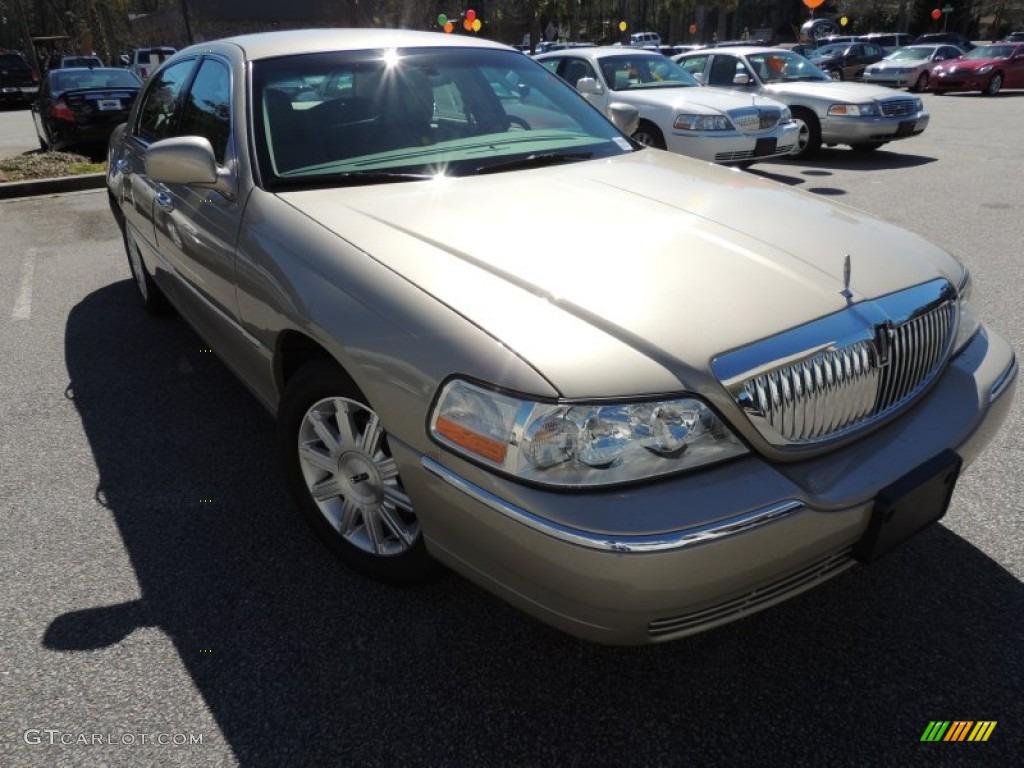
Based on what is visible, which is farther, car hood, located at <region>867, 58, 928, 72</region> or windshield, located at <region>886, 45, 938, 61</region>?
windshield, located at <region>886, 45, 938, 61</region>

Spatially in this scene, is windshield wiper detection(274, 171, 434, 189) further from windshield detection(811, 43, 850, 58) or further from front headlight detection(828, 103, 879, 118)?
windshield detection(811, 43, 850, 58)

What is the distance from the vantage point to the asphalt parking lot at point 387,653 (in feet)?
6.45

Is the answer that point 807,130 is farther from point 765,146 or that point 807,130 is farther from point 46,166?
point 46,166

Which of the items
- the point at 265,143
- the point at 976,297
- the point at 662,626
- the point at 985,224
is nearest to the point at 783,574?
the point at 662,626

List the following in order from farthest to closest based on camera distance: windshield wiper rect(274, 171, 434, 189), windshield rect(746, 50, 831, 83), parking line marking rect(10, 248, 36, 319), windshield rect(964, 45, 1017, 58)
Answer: windshield rect(964, 45, 1017, 58)
windshield rect(746, 50, 831, 83)
parking line marking rect(10, 248, 36, 319)
windshield wiper rect(274, 171, 434, 189)

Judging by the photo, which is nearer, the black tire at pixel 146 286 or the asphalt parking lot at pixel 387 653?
the asphalt parking lot at pixel 387 653

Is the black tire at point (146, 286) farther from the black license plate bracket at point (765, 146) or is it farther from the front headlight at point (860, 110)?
the front headlight at point (860, 110)

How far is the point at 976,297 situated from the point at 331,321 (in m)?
4.51

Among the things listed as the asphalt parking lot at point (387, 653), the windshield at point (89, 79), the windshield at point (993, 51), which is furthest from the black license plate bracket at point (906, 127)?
the windshield at point (993, 51)

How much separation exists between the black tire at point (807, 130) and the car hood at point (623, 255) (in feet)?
29.7

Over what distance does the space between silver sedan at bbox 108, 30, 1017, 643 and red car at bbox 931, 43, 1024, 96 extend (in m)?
23.3

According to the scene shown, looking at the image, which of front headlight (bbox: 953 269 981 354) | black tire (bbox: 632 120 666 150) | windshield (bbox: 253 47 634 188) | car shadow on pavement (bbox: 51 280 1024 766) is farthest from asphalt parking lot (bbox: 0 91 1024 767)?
black tire (bbox: 632 120 666 150)

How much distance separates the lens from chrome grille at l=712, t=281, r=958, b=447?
1.85 metres

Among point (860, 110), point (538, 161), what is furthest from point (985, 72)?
point (538, 161)
